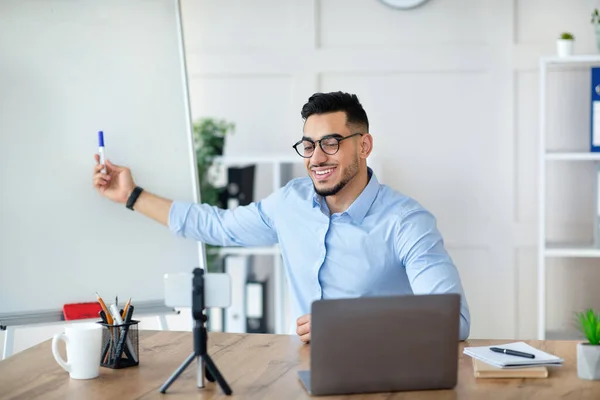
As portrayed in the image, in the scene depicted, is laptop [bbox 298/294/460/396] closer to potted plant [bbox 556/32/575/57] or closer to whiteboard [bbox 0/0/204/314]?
whiteboard [bbox 0/0/204/314]

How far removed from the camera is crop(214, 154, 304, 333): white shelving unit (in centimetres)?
364

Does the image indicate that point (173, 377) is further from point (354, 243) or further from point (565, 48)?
point (565, 48)

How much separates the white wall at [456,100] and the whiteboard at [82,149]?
100 cm

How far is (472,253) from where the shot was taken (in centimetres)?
365

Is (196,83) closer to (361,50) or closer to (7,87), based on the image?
(361,50)

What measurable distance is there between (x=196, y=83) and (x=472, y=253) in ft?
4.88

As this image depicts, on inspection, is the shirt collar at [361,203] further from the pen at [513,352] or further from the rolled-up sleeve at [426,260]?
the pen at [513,352]

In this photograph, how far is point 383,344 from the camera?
5.14ft

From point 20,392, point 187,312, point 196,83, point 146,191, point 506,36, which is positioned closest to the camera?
point 20,392

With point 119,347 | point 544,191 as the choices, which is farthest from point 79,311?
point 544,191

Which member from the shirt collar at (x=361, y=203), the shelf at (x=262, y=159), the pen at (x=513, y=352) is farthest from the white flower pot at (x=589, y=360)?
the shelf at (x=262, y=159)

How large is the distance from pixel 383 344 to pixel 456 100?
7.43ft

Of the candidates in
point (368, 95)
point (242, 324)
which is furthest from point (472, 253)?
point (242, 324)

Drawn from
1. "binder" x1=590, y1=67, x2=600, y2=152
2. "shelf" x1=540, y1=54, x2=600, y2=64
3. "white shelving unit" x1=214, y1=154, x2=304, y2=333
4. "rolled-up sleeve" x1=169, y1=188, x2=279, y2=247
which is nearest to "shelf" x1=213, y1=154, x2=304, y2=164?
"white shelving unit" x1=214, y1=154, x2=304, y2=333
